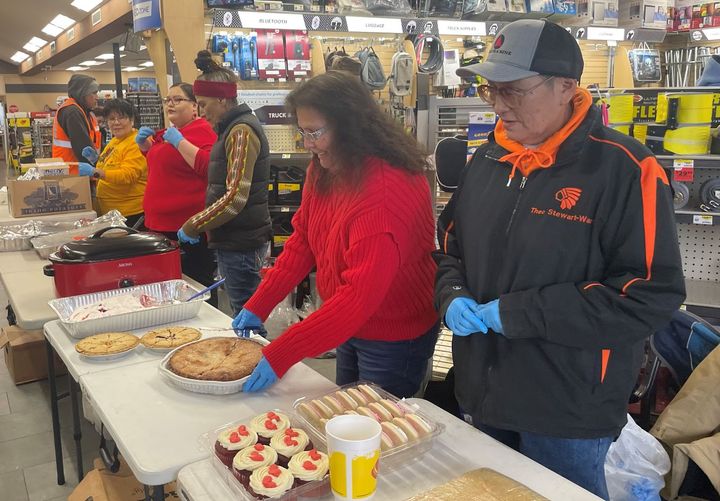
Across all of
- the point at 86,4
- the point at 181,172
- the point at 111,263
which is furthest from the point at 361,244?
the point at 86,4

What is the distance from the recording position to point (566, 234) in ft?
4.60

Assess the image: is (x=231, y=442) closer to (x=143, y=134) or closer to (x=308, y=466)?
(x=308, y=466)

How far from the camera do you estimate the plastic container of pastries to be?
132 centimetres

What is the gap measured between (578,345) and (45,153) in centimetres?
1747

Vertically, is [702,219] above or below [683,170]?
below

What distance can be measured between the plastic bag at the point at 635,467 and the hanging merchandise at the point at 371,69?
362cm

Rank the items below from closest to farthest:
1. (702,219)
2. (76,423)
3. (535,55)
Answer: (535,55) < (76,423) < (702,219)

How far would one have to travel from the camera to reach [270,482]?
1.16 metres

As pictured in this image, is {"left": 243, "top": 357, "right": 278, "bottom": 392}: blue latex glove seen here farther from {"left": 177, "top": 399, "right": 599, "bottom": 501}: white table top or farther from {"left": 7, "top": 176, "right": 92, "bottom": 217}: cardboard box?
{"left": 7, "top": 176, "right": 92, "bottom": 217}: cardboard box

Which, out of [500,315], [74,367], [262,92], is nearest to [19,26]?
[262,92]

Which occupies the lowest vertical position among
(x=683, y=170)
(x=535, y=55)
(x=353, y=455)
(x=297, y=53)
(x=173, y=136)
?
(x=353, y=455)

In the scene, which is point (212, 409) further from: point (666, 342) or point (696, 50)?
point (696, 50)

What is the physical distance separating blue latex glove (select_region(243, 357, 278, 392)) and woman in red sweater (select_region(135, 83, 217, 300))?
81.5 inches

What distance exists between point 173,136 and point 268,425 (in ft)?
7.96
